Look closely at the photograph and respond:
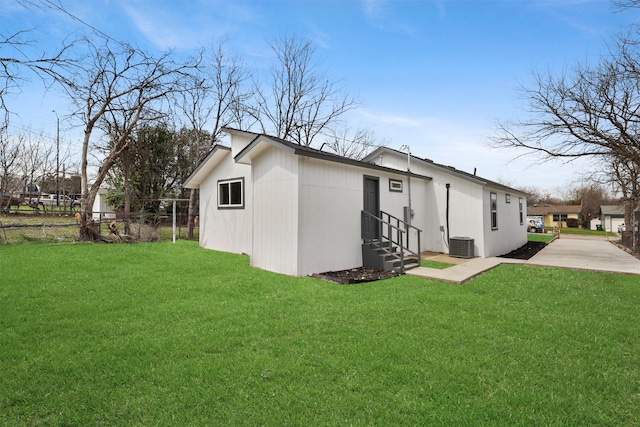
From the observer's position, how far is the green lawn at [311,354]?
235 centimetres

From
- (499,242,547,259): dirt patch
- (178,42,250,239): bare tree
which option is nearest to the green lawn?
(499,242,547,259): dirt patch

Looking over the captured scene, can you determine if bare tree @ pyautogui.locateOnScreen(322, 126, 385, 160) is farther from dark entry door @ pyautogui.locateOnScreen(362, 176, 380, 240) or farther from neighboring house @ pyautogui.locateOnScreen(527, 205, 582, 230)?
neighboring house @ pyautogui.locateOnScreen(527, 205, 582, 230)

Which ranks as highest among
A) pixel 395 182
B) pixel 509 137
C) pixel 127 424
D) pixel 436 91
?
pixel 436 91

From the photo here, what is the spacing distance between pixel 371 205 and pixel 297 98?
45.8ft

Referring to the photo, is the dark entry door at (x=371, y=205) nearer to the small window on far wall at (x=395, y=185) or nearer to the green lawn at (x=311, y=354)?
the small window on far wall at (x=395, y=185)

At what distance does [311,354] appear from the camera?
3244 millimetres

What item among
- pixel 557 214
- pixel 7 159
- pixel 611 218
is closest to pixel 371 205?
pixel 7 159

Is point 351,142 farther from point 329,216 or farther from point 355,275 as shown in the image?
point 355,275

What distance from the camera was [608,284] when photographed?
6.56 m

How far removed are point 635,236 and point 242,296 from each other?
16548 millimetres

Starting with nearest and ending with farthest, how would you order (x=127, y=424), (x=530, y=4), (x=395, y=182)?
1. (x=127, y=424)
2. (x=530, y=4)
3. (x=395, y=182)

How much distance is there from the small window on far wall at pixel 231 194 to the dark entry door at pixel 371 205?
4.32 meters

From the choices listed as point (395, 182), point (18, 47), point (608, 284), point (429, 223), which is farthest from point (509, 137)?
point (18, 47)

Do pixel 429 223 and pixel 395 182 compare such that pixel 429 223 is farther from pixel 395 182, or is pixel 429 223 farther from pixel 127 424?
pixel 127 424
